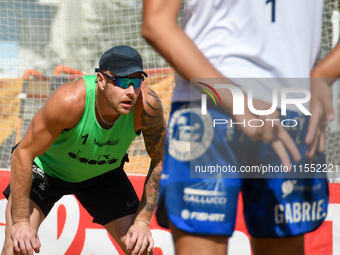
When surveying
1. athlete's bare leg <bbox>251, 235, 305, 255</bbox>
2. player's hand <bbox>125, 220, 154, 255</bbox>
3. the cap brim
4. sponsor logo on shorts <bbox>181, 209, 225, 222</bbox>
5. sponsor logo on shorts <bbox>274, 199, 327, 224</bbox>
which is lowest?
player's hand <bbox>125, 220, 154, 255</bbox>

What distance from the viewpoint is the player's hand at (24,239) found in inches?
84.8

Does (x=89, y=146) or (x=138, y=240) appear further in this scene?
(x=89, y=146)

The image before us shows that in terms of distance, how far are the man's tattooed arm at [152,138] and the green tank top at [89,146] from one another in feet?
0.35

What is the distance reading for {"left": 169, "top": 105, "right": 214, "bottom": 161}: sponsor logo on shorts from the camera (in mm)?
970

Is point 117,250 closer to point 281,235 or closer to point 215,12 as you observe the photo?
point 281,235

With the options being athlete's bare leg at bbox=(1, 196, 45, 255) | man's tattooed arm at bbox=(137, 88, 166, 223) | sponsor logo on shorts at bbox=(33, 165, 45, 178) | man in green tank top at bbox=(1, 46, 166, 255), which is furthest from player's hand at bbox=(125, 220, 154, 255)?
sponsor logo on shorts at bbox=(33, 165, 45, 178)

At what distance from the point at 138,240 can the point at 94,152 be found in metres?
0.66

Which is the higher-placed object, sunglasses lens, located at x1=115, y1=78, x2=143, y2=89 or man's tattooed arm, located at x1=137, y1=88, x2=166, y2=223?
sunglasses lens, located at x1=115, y1=78, x2=143, y2=89

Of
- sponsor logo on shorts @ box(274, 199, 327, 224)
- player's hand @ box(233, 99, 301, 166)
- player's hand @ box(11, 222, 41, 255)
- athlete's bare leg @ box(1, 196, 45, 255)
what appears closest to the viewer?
player's hand @ box(233, 99, 301, 166)

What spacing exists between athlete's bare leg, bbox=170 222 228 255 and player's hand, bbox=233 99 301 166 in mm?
266

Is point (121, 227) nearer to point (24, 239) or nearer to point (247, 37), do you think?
point (24, 239)

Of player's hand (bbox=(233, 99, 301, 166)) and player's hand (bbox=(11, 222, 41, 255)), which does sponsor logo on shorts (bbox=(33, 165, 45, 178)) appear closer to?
player's hand (bbox=(11, 222, 41, 255))

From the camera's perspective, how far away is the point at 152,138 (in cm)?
254

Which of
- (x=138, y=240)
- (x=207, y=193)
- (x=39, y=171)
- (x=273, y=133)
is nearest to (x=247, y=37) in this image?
(x=273, y=133)
